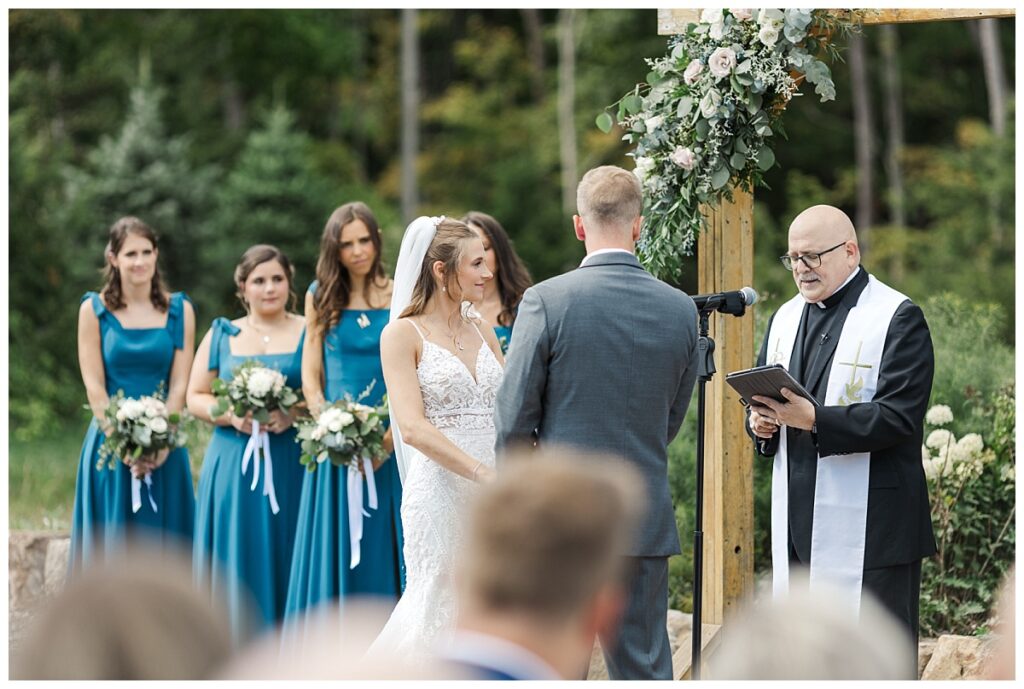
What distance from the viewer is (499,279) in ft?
20.3

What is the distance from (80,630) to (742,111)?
160 inches

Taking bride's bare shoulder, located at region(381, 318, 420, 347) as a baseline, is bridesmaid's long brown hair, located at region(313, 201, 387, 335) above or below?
above

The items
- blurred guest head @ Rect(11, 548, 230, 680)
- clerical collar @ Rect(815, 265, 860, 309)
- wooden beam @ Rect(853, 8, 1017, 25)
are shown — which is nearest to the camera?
blurred guest head @ Rect(11, 548, 230, 680)

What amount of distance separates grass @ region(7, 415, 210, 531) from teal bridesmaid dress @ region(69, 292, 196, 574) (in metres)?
1.59

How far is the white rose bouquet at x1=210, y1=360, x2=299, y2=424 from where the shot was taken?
614 centimetres

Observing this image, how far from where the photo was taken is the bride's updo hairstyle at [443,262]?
15.7ft

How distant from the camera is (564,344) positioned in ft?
13.6

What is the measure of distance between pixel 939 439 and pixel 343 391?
2.98 metres

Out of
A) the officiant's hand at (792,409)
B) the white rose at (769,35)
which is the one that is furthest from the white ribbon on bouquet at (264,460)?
the white rose at (769,35)

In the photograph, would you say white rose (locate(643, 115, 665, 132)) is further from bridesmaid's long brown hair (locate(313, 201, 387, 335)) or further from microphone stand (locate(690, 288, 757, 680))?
bridesmaid's long brown hair (locate(313, 201, 387, 335))

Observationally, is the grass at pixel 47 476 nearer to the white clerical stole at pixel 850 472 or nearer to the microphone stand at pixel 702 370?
the microphone stand at pixel 702 370

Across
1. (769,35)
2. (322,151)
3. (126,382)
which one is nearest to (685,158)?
(769,35)

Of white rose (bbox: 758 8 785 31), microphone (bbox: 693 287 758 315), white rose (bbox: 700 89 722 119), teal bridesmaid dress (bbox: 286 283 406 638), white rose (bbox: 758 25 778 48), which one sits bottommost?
teal bridesmaid dress (bbox: 286 283 406 638)

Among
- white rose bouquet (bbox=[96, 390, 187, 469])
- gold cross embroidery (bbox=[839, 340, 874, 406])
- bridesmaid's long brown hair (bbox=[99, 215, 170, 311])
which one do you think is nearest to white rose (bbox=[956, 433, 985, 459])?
gold cross embroidery (bbox=[839, 340, 874, 406])
